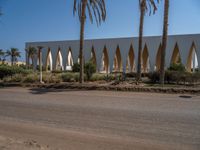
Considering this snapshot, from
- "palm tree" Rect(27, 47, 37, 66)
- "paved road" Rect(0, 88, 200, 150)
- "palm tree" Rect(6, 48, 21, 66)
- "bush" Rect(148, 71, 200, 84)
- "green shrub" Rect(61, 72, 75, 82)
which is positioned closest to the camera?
"paved road" Rect(0, 88, 200, 150)

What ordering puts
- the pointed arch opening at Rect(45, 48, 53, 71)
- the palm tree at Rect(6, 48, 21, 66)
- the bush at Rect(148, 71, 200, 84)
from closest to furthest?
the bush at Rect(148, 71, 200, 84), the pointed arch opening at Rect(45, 48, 53, 71), the palm tree at Rect(6, 48, 21, 66)

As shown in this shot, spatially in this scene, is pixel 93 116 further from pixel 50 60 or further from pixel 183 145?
pixel 50 60

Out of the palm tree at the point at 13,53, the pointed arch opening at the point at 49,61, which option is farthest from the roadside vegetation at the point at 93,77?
the palm tree at the point at 13,53

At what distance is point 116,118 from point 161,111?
6.82 feet

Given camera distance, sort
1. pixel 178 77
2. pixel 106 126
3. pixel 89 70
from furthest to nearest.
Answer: pixel 89 70, pixel 178 77, pixel 106 126

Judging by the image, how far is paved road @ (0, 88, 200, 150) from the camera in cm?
596

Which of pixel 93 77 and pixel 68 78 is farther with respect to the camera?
pixel 93 77

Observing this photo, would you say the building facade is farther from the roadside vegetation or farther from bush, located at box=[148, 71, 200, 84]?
bush, located at box=[148, 71, 200, 84]

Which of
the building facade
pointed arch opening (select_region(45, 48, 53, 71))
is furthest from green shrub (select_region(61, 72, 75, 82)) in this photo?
pointed arch opening (select_region(45, 48, 53, 71))

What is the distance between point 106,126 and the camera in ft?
24.6

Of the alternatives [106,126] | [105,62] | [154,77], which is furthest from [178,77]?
[105,62]

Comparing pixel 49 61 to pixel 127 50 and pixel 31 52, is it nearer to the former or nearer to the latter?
pixel 31 52

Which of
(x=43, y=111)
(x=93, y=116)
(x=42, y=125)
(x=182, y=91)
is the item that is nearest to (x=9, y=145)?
(x=42, y=125)

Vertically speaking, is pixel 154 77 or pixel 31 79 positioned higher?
pixel 154 77
